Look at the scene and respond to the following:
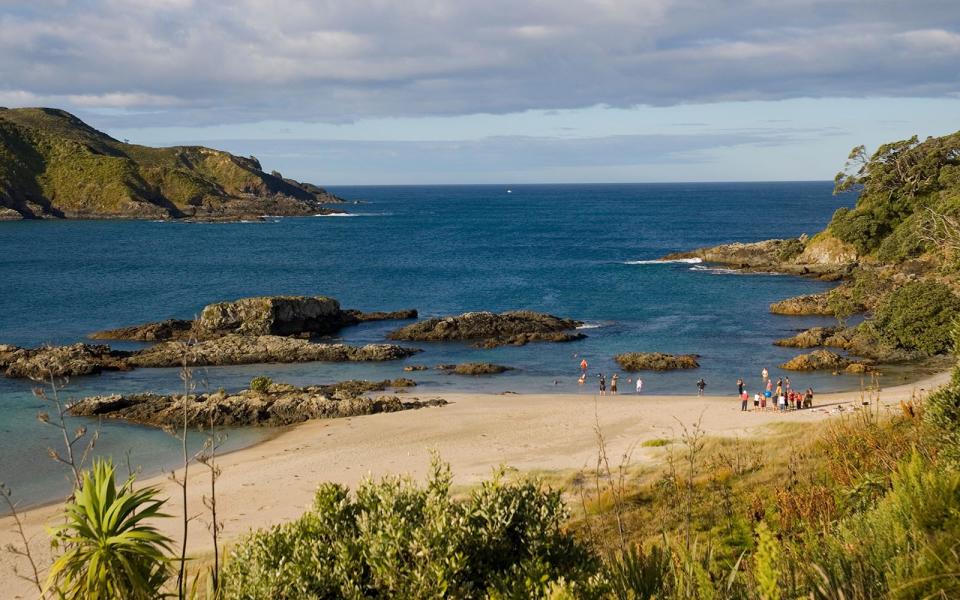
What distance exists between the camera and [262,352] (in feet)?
147

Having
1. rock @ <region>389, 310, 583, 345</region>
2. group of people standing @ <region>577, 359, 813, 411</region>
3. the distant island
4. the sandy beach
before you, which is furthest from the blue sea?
the distant island

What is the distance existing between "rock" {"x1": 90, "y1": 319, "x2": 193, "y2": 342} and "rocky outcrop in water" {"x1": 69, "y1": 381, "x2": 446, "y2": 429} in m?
15.3

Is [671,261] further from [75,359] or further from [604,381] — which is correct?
[75,359]

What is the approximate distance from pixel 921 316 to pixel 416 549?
3245cm

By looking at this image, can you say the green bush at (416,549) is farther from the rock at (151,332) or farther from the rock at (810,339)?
the rock at (151,332)

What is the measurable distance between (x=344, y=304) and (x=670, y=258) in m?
36.2

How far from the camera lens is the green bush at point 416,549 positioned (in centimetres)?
647

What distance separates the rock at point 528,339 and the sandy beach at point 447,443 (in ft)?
36.6

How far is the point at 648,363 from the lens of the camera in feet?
136

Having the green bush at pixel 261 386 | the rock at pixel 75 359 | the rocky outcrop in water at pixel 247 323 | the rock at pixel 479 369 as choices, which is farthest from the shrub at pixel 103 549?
the rocky outcrop in water at pixel 247 323

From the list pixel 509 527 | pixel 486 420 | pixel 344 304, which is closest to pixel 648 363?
pixel 486 420

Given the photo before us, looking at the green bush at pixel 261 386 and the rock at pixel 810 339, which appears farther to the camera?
the rock at pixel 810 339

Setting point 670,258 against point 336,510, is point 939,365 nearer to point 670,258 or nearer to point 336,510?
point 336,510

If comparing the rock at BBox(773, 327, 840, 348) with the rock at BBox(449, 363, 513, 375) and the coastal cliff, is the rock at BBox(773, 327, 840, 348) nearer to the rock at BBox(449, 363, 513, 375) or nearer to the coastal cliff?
the coastal cliff
